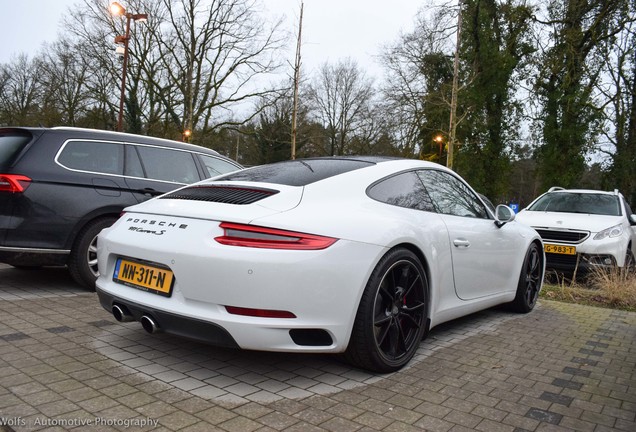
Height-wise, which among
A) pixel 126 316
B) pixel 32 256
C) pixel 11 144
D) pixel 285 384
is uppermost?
pixel 11 144

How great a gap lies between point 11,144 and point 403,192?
368 cm

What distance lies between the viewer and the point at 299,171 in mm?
3574

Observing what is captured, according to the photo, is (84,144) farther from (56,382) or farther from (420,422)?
(420,422)

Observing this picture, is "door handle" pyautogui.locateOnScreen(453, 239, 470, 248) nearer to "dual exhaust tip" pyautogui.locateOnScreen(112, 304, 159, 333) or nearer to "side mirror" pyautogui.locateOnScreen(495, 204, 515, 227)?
"side mirror" pyautogui.locateOnScreen(495, 204, 515, 227)

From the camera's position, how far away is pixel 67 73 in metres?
36.9

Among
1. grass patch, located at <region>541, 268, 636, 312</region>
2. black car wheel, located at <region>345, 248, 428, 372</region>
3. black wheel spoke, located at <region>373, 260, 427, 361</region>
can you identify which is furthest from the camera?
grass patch, located at <region>541, 268, 636, 312</region>

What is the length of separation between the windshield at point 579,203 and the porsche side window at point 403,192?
6215 millimetres

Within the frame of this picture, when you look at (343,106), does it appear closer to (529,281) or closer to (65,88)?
(65,88)

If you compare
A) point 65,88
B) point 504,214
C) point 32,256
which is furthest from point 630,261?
point 65,88

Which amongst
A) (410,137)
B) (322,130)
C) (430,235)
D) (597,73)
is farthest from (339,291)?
(322,130)

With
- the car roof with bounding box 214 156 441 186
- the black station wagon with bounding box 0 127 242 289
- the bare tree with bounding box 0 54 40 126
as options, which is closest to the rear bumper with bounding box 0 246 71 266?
the black station wagon with bounding box 0 127 242 289

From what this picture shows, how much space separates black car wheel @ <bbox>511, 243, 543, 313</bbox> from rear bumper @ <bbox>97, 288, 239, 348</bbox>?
3.50 meters

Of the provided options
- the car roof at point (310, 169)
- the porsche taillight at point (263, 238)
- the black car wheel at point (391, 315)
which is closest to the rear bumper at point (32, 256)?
the car roof at point (310, 169)

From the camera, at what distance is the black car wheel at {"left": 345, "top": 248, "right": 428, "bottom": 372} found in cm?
303
